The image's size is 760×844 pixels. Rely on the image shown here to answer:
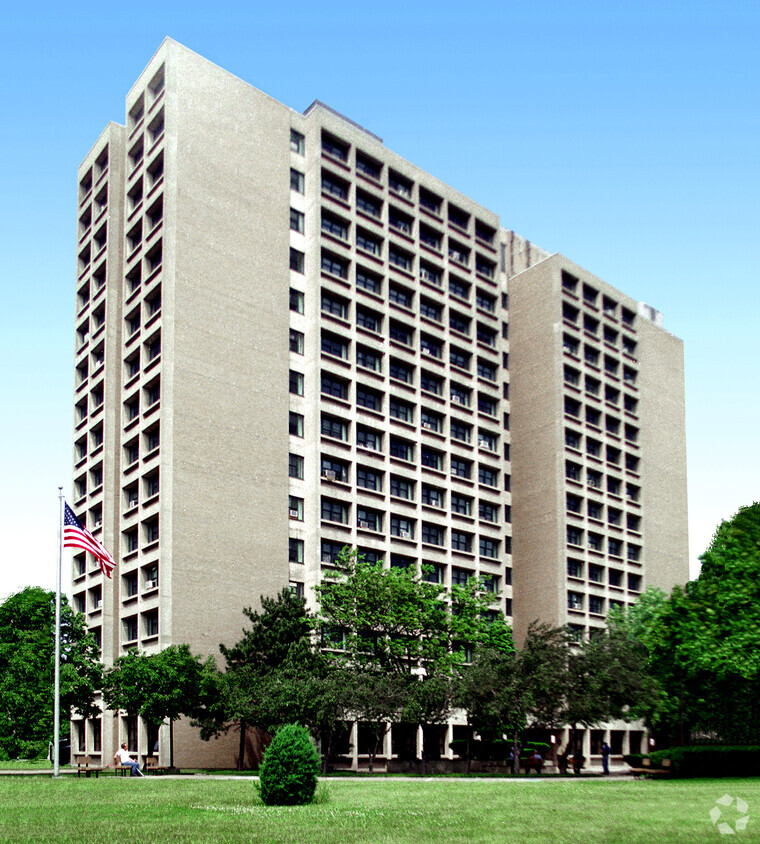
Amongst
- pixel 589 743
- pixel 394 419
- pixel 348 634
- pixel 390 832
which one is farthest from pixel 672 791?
pixel 589 743

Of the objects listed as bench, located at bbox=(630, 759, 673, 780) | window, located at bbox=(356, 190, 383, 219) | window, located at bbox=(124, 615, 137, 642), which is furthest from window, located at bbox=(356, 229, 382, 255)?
bench, located at bbox=(630, 759, 673, 780)

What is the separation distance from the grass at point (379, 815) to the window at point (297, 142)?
2239 inches

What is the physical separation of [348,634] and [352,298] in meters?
29.4

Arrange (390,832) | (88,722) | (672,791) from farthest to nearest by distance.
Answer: (88,722) < (672,791) < (390,832)

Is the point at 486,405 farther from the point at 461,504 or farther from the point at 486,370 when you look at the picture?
the point at 461,504

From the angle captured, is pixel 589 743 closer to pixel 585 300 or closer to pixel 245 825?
pixel 585 300

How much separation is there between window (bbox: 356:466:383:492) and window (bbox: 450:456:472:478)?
8939 mm

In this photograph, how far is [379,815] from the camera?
23.2 metres

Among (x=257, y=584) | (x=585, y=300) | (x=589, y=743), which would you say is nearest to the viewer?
(x=257, y=584)

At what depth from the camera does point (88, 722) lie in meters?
74.4

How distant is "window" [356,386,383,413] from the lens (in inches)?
3145

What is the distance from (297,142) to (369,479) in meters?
27.1

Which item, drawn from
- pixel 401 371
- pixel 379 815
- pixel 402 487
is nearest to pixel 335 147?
pixel 401 371

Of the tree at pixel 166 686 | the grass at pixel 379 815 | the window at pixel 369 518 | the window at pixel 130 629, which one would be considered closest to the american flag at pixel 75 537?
the tree at pixel 166 686
